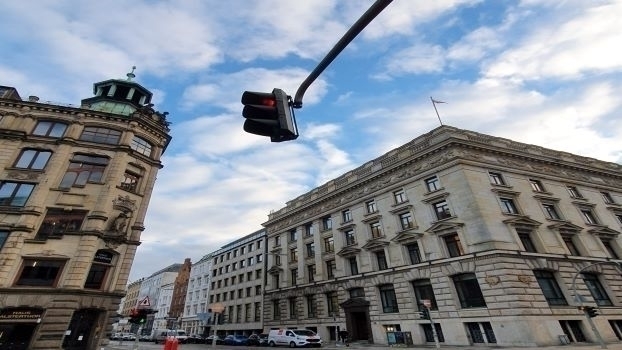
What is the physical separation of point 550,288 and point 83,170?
38605 mm

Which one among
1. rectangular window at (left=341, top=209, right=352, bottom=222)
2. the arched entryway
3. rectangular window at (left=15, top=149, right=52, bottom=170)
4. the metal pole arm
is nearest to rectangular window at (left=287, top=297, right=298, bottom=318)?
the arched entryway

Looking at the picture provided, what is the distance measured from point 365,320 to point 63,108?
34691 millimetres

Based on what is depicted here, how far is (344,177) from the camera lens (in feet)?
140

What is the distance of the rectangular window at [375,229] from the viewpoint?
35531mm

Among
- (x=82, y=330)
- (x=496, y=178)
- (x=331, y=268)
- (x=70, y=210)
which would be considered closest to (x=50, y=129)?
(x=70, y=210)

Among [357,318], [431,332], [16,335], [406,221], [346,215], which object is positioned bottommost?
[431,332]

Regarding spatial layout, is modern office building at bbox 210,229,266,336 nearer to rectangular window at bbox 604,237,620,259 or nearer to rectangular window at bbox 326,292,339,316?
rectangular window at bbox 326,292,339,316

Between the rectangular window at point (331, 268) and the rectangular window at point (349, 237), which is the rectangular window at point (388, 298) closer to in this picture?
the rectangular window at point (349, 237)

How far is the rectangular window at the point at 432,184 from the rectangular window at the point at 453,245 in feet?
15.7

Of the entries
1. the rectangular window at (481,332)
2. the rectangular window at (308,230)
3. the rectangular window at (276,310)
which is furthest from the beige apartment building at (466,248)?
the rectangular window at (276,310)

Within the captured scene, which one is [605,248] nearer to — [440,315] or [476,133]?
[476,133]

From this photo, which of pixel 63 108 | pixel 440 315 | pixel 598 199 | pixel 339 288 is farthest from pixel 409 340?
pixel 63 108

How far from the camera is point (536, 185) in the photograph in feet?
110

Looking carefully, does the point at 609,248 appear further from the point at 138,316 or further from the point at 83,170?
the point at 83,170
